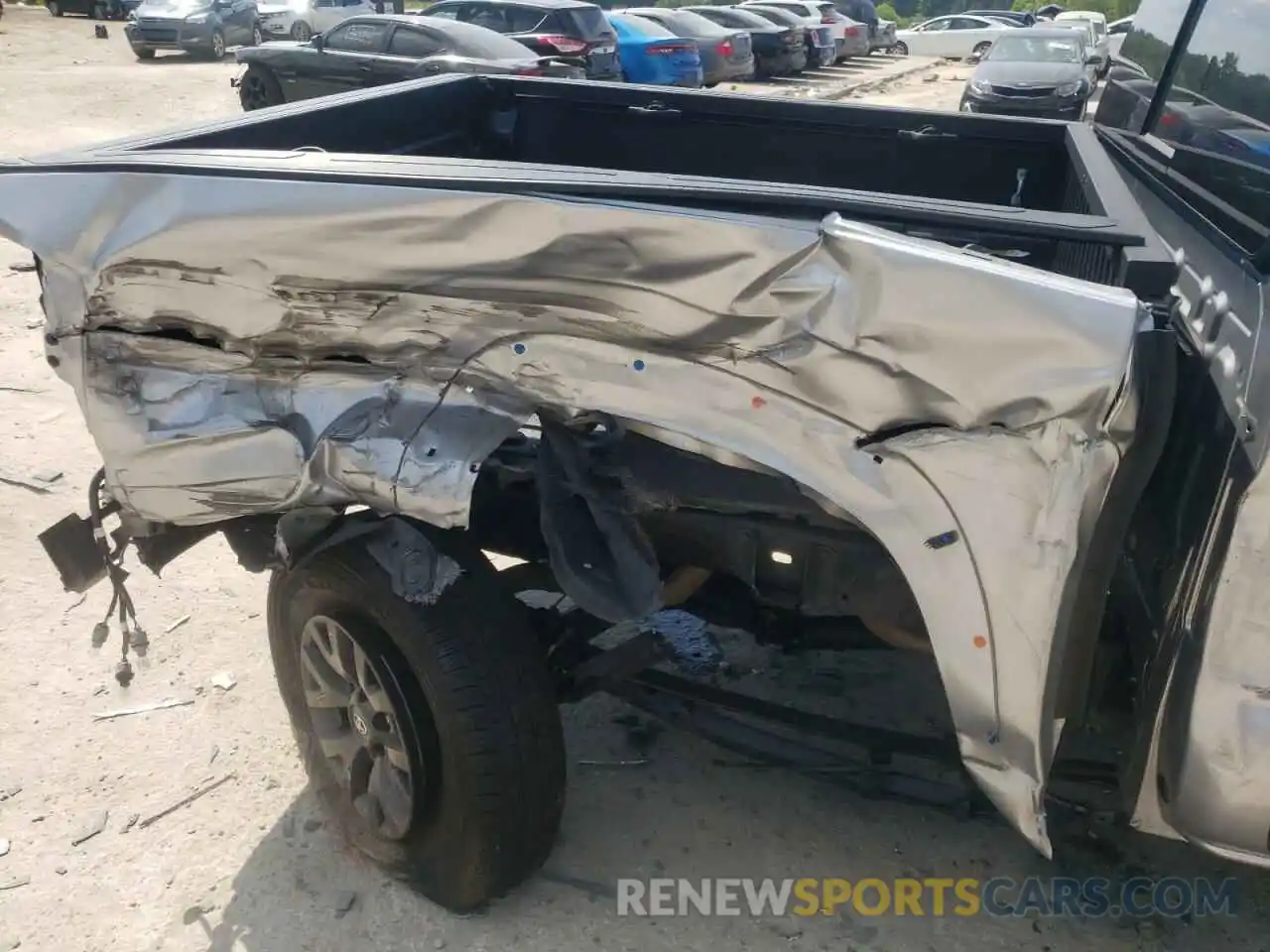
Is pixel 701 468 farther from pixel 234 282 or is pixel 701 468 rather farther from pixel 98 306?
pixel 98 306

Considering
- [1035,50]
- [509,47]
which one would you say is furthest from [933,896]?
[1035,50]

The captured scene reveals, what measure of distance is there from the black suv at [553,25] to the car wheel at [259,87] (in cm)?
235

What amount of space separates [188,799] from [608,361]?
1761 mm

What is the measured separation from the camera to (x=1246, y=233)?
203cm

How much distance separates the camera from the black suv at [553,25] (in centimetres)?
1300

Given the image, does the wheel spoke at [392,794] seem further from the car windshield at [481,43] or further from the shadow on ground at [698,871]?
the car windshield at [481,43]

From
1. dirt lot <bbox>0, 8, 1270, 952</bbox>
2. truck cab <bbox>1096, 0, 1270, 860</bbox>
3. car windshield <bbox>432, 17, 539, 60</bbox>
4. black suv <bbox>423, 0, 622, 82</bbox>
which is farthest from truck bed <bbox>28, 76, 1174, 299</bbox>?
black suv <bbox>423, 0, 622, 82</bbox>

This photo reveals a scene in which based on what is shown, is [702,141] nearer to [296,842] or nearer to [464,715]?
[464,715]

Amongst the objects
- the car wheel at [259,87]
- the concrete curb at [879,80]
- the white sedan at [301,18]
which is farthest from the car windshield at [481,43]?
the white sedan at [301,18]

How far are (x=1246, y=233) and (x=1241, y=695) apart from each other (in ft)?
2.93

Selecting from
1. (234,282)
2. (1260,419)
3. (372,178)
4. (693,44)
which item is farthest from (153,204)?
(693,44)

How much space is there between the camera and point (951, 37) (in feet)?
90.4

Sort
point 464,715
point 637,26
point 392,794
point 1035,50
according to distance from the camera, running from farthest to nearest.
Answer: point 1035,50 < point 637,26 < point 392,794 < point 464,715

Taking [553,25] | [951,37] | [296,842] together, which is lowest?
[296,842]
